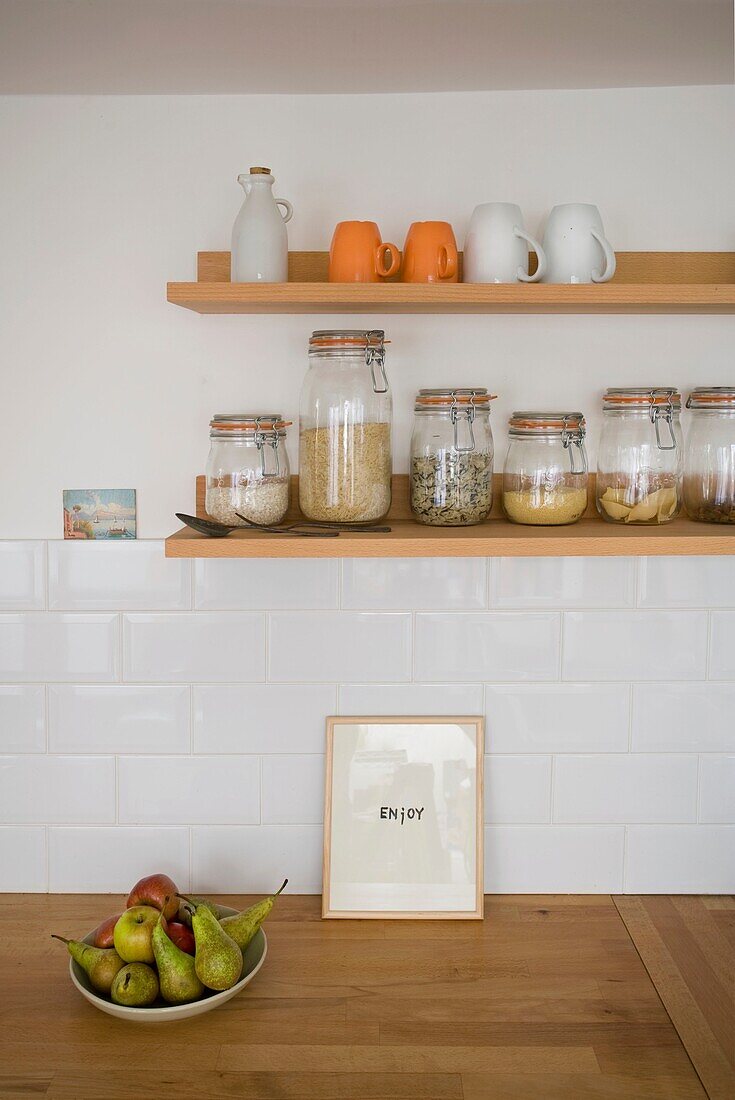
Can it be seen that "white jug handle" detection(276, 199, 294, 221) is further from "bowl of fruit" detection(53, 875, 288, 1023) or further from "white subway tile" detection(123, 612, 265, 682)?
"bowl of fruit" detection(53, 875, 288, 1023)

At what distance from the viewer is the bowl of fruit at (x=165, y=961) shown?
1.28 metres

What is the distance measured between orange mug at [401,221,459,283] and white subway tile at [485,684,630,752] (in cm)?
62

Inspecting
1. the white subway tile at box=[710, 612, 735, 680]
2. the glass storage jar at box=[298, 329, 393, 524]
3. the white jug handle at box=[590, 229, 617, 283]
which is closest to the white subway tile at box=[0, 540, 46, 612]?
the glass storage jar at box=[298, 329, 393, 524]

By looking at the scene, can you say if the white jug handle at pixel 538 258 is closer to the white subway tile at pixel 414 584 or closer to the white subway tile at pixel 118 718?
the white subway tile at pixel 414 584

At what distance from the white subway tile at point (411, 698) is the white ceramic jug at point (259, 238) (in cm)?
63

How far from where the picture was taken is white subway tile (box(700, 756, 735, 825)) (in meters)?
1.60

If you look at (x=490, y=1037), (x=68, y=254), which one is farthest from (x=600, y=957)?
(x=68, y=254)

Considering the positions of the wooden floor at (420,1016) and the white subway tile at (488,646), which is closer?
the wooden floor at (420,1016)

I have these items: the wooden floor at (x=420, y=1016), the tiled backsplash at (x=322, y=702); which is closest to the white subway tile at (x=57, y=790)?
the tiled backsplash at (x=322, y=702)

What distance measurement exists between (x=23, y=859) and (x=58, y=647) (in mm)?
341

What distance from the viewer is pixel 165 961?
1.28 metres

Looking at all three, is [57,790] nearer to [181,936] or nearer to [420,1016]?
[181,936]

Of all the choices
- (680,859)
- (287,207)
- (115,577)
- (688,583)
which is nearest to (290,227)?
(287,207)

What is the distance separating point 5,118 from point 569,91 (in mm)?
825
